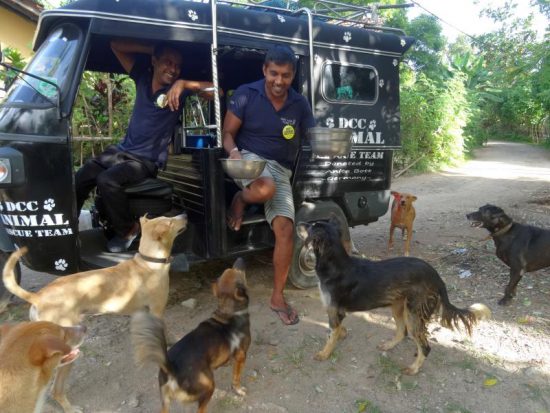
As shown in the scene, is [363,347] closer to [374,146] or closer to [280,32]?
[374,146]

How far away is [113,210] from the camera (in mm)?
3982

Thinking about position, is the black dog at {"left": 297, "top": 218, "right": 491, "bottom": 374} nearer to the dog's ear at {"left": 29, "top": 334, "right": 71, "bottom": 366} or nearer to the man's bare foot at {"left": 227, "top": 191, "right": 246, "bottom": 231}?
the man's bare foot at {"left": 227, "top": 191, "right": 246, "bottom": 231}

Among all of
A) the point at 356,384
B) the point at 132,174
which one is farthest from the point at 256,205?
the point at 356,384

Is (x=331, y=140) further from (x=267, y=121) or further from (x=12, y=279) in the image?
(x=12, y=279)

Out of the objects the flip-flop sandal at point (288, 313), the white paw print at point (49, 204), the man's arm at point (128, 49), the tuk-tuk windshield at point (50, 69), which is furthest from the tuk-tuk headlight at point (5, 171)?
the flip-flop sandal at point (288, 313)

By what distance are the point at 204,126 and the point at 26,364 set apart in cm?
296

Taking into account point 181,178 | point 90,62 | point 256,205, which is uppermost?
point 90,62

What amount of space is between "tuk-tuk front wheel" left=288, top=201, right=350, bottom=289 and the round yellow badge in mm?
831

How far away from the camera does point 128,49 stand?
4.09 m

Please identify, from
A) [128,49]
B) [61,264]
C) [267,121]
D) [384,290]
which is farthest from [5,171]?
[384,290]

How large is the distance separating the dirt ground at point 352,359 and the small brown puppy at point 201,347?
424mm

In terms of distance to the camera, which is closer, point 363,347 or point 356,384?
point 356,384

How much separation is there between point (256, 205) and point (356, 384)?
2.09m

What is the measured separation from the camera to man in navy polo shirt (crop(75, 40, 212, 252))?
398 centimetres
